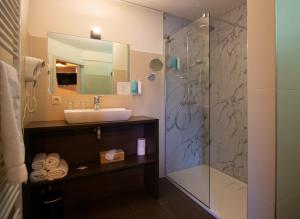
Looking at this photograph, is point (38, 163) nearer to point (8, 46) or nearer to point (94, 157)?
point (94, 157)

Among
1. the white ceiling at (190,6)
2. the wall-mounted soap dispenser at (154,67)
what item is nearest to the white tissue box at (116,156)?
the wall-mounted soap dispenser at (154,67)

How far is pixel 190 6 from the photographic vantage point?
2.36 meters

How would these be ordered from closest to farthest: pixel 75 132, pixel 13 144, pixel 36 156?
pixel 13 144
pixel 36 156
pixel 75 132

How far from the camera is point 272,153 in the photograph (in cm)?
94

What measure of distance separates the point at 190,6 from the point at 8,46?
2.19m

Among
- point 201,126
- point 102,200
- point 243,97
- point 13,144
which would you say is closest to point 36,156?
point 102,200

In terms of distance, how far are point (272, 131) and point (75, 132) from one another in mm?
1781

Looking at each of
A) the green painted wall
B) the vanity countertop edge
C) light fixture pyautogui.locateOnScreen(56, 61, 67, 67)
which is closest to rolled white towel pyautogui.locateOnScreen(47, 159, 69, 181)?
the vanity countertop edge

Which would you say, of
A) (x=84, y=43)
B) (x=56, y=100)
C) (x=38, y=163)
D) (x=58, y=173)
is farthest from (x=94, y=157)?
(x=84, y=43)

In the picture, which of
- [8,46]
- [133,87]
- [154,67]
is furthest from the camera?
[154,67]

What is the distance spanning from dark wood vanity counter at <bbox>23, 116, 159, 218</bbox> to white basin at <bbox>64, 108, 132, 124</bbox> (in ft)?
0.18

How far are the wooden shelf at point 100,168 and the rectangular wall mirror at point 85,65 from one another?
32.6 inches

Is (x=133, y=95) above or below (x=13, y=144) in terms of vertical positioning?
above

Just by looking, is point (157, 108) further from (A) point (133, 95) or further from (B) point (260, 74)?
(B) point (260, 74)
